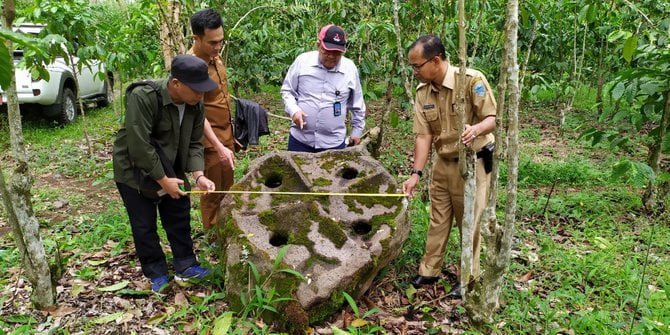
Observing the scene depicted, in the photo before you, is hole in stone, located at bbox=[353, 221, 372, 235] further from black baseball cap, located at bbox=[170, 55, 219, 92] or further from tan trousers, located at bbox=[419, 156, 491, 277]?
black baseball cap, located at bbox=[170, 55, 219, 92]

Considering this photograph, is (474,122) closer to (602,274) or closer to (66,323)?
(602,274)

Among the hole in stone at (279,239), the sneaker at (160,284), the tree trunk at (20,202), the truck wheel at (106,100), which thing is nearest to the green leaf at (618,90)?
the hole in stone at (279,239)

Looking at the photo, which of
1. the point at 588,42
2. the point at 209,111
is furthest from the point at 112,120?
the point at 588,42

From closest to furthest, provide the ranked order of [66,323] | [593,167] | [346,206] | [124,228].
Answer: [66,323] → [346,206] → [124,228] → [593,167]

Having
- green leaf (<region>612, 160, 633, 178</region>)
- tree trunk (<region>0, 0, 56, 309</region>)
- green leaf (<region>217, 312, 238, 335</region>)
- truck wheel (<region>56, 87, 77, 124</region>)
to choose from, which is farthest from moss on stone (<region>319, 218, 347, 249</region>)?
truck wheel (<region>56, 87, 77, 124</region>)

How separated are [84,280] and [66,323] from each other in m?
0.56

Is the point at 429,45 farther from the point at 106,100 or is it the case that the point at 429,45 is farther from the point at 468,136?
the point at 106,100

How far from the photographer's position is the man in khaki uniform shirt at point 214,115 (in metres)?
3.39

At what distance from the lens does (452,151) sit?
331 centimetres

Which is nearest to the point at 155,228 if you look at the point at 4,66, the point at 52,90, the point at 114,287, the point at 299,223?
the point at 114,287

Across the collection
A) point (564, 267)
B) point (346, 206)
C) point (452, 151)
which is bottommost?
point (564, 267)

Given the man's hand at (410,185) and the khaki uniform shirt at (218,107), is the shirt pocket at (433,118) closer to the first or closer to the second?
the man's hand at (410,185)

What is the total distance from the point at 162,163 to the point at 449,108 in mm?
1927

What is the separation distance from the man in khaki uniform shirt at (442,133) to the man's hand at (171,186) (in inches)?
60.6
